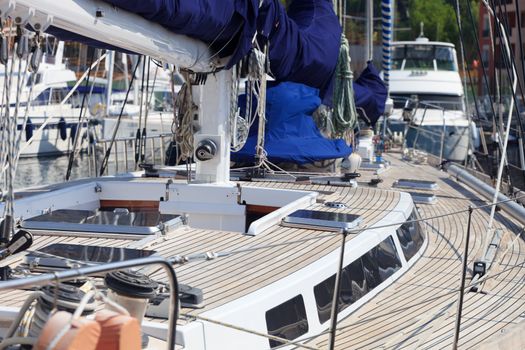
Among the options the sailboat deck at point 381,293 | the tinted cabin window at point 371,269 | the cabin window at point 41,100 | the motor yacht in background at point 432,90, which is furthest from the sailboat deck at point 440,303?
the cabin window at point 41,100

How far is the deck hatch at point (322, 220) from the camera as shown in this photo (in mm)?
6555

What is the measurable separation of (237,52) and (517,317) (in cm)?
330

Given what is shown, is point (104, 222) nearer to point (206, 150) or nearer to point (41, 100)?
point (206, 150)

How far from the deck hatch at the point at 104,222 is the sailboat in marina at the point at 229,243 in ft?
0.05

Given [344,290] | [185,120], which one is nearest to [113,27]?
[185,120]

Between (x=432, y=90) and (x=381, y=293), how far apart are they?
70.9 ft

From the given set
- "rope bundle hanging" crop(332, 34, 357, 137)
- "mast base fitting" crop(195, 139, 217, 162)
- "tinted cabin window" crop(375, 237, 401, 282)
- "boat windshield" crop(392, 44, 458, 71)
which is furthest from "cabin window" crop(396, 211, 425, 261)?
"boat windshield" crop(392, 44, 458, 71)

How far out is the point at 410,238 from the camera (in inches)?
292

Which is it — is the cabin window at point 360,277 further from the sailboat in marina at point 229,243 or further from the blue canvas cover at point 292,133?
the blue canvas cover at point 292,133

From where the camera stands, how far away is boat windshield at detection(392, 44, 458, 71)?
28188 mm

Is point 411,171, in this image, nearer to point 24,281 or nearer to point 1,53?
point 1,53

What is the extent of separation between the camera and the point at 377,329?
5.76 meters

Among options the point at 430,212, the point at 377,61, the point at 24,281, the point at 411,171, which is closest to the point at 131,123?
the point at 377,61

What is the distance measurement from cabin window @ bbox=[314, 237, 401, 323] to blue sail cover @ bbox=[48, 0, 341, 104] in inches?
88.1
